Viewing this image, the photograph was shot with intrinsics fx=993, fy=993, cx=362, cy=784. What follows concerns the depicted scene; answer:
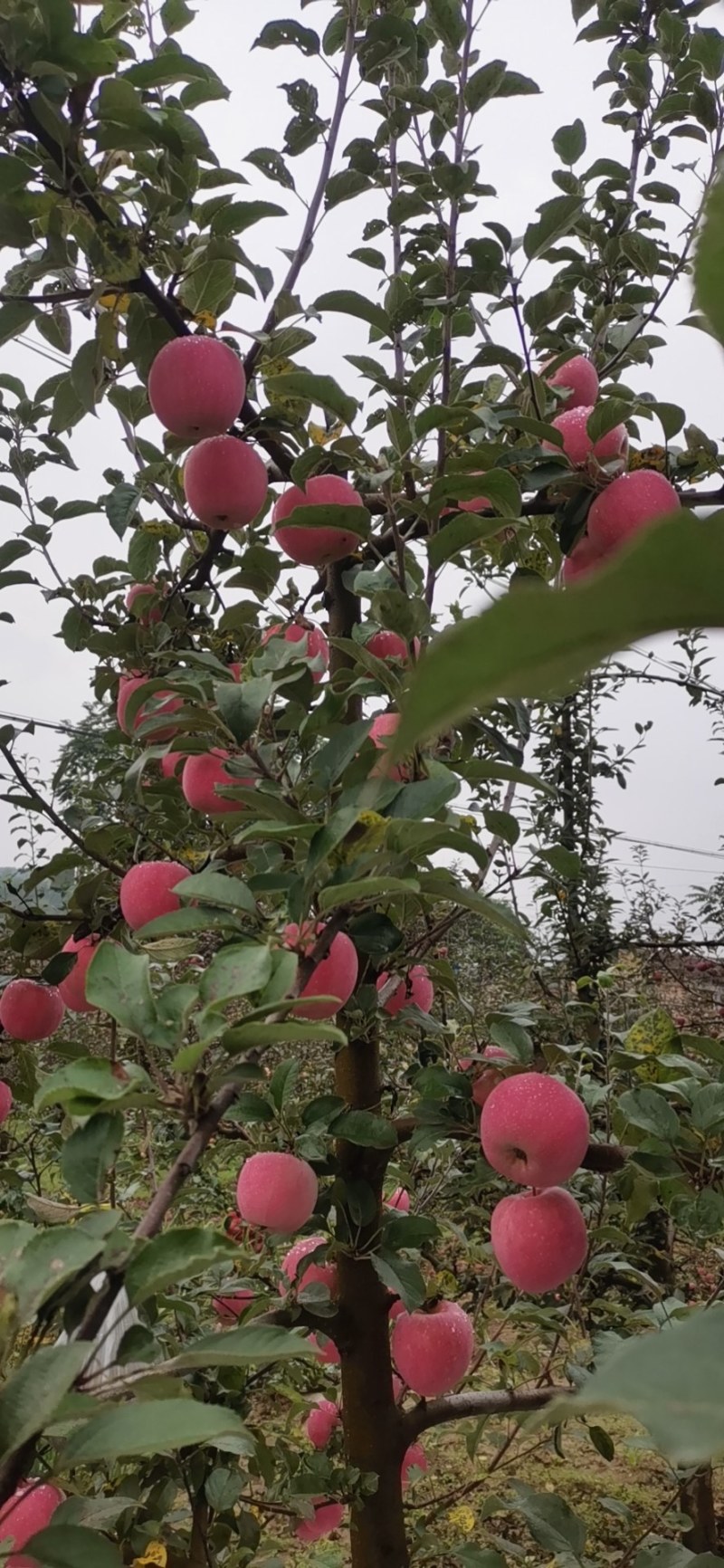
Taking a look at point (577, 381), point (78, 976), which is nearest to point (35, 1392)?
point (78, 976)

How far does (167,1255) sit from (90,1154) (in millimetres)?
63

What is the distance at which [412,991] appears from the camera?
46.0 inches

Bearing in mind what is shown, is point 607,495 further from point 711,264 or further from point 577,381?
point 711,264

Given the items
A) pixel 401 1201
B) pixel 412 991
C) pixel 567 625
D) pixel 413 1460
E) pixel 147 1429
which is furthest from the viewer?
pixel 401 1201

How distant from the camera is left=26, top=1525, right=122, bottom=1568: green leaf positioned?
329mm

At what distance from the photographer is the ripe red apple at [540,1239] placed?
84 cm

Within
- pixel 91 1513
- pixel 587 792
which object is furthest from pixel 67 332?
pixel 587 792

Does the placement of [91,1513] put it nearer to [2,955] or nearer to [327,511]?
[327,511]

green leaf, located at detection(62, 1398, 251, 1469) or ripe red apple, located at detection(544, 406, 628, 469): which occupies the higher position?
ripe red apple, located at detection(544, 406, 628, 469)

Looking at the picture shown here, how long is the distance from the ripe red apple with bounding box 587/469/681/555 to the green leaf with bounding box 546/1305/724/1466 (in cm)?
69

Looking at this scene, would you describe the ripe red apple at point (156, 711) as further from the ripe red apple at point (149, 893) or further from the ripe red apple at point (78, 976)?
the ripe red apple at point (78, 976)

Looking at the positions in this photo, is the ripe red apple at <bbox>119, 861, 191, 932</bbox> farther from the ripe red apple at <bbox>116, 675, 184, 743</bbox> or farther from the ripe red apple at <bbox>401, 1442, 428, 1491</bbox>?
the ripe red apple at <bbox>401, 1442, 428, 1491</bbox>

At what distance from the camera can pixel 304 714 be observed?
0.80 metres

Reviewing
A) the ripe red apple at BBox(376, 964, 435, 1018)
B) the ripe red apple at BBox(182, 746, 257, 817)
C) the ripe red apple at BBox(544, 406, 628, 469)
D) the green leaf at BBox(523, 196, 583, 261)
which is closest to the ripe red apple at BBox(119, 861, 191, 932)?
the ripe red apple at BBox(182, 746, 257, 817)
